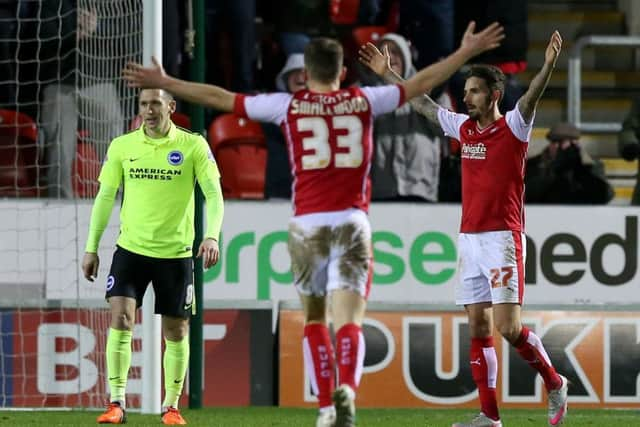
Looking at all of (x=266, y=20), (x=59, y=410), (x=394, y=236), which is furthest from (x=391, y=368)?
(x=266, y=20)

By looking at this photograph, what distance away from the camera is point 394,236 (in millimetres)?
12578

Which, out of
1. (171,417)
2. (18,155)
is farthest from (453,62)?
(18,155)

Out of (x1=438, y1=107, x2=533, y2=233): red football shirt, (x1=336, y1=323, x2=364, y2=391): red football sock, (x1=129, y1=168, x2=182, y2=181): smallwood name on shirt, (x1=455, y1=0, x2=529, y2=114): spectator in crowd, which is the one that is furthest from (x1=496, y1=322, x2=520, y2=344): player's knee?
(x1=455, y1=0, x2=529, y2=114): spectator in crowd

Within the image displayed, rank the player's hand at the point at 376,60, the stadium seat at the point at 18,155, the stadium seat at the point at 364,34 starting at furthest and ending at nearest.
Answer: the stadium seat at the point at 364,34 < the stadium seat at the point at 18,155 < the player's hand at the point at 376,60

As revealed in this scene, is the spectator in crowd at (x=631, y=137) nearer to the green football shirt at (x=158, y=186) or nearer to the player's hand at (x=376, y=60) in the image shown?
the green football shirt at (x=158, y=186)

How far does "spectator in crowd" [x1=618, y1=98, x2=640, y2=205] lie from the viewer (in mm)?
13617

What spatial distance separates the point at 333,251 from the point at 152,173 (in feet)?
7.59

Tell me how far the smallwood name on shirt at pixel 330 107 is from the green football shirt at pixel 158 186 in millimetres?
2037

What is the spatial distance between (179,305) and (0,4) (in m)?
5.07

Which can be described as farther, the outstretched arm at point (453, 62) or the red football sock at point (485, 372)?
the red football sock at point (485, 372)

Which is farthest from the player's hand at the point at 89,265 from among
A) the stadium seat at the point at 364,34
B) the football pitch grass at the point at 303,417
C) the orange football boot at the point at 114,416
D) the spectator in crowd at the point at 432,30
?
the stadium seat at the point at 364,34

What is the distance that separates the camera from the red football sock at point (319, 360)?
724cm

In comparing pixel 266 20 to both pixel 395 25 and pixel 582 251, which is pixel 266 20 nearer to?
pixel 395 25

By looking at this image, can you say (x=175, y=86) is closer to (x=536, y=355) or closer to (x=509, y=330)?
(x=509, y=330)
